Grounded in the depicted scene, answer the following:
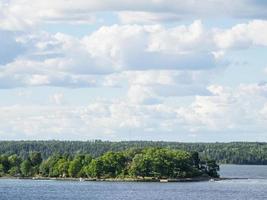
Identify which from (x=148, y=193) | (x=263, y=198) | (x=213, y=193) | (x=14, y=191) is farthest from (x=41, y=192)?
(x=263, y=198)

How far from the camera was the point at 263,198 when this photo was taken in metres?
148

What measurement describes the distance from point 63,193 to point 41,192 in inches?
276

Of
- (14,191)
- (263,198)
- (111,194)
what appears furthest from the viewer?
(14,191)

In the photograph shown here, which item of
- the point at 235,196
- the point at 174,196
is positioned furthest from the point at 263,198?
the point at 174,196

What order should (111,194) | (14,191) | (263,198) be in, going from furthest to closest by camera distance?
(14,191)
(111,194)
(263,198)

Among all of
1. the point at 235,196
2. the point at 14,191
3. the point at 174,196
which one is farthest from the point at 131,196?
A: the point at 14,191

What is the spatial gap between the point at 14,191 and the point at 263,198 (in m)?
51.0

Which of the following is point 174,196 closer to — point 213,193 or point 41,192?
point 213,193

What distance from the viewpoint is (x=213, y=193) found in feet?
531

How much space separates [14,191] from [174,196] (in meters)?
35.4

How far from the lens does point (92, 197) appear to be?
151m

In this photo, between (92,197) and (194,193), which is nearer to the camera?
(92,197)

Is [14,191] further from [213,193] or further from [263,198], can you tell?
[263,198]

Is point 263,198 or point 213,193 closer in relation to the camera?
point 263,198
